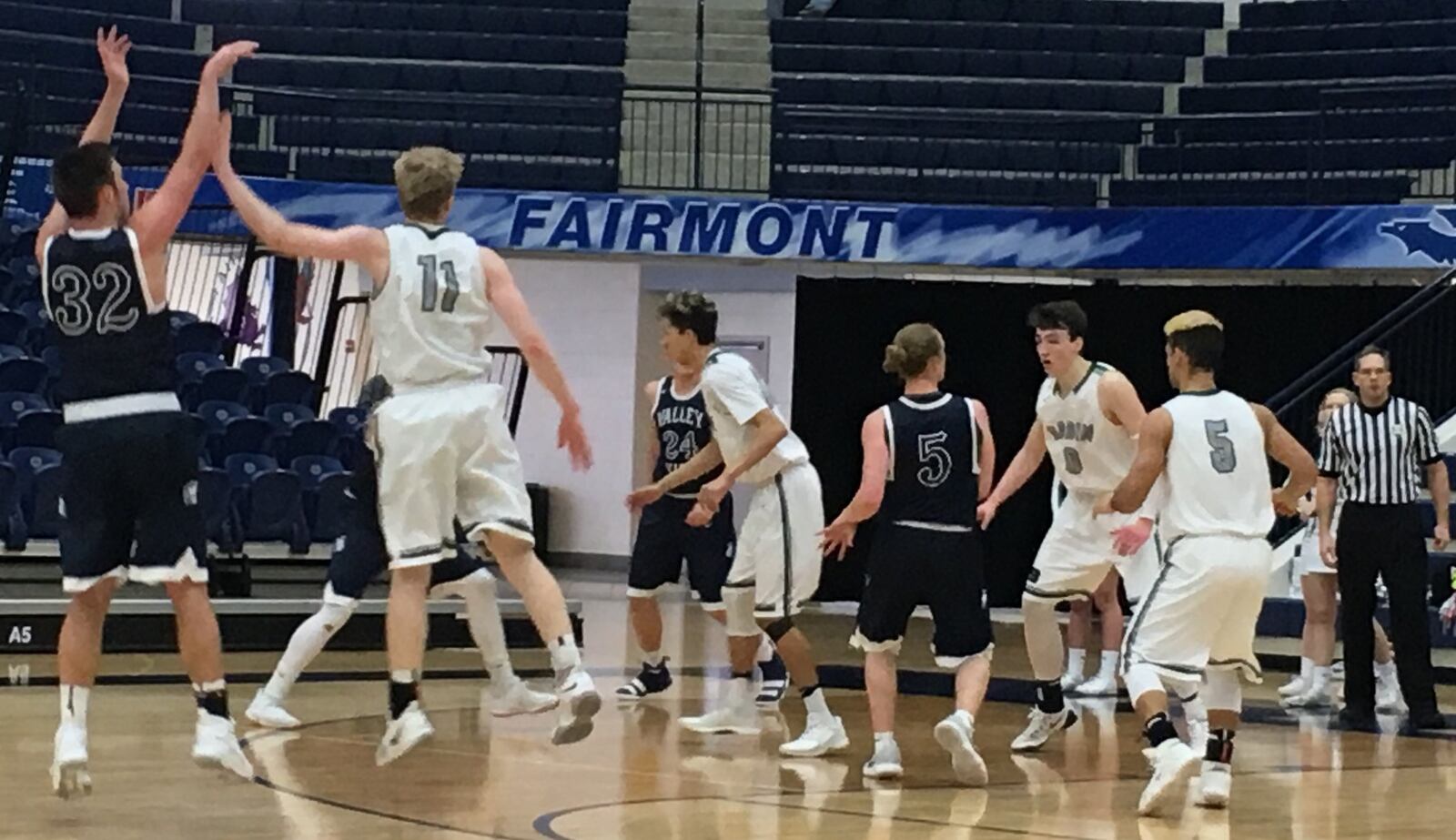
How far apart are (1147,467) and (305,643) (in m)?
3.51

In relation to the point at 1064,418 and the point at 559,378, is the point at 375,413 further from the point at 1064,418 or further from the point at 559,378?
A: the point at 1064,418

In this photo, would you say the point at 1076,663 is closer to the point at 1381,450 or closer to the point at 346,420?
the point at 1381,450

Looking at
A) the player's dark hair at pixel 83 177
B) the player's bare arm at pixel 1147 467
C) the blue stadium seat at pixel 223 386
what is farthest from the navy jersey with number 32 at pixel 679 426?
the blue stadium seat at pixel 223 386

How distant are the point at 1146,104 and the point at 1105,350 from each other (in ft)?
13.8

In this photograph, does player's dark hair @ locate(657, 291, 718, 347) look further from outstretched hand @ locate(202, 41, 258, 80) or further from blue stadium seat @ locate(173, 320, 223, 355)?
blue stadium seat @ locate(173, 320, 223, 355)

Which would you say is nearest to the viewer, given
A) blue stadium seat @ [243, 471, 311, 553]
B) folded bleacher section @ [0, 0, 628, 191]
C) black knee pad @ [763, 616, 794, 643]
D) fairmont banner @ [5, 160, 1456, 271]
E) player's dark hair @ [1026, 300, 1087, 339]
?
player's dark hair @ [1026, 300, 1087, 339]

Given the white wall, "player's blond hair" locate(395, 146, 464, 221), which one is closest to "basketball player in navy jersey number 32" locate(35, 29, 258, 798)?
"player's blond hair" locate(395, 146, 464, 221)

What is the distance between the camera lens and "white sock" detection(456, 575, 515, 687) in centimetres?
833

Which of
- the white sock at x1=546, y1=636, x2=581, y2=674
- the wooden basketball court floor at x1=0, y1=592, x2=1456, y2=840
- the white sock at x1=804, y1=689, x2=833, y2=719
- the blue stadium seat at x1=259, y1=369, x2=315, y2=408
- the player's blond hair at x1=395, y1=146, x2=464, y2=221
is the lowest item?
the wooden basketball court floor at x1=0, y1=592, x2=1456, y2=840

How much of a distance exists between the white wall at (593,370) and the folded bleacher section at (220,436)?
203 inches

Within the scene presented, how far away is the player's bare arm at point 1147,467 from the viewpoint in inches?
298

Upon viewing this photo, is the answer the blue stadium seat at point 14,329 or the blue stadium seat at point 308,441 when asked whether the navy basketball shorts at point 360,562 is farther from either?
the blue stadium seat at point 14,329

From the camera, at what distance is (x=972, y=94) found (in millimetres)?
22219

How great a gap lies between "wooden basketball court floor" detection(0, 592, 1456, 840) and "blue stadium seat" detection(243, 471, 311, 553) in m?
3.34
